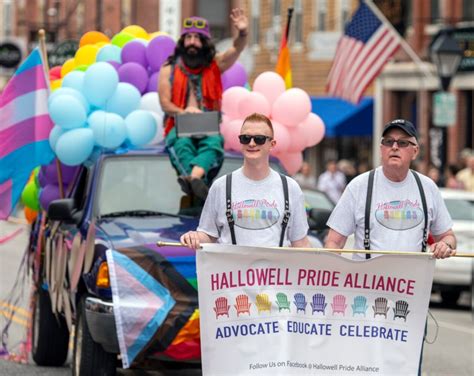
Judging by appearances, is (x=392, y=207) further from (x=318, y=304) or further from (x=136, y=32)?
(x=136, y=32)

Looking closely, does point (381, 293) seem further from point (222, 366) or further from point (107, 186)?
point (107, 186)

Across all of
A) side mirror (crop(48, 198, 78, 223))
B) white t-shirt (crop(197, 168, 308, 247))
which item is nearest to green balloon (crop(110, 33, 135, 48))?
side mirror (crop(48, 198, 78, 223))

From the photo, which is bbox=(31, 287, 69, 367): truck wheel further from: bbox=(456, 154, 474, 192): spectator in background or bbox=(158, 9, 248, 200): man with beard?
bbox=(456, 154, 474, 192): spectator in background

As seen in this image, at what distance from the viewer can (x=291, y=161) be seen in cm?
1218

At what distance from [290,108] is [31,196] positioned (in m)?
2.84

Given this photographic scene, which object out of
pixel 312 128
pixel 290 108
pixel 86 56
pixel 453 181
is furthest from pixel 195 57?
pixel 453 181

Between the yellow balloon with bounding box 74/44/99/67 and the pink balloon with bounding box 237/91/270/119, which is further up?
the yellow balloon with bounding box 74/44/99/67

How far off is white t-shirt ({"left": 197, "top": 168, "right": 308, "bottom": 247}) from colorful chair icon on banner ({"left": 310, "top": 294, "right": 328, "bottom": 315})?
49 cm

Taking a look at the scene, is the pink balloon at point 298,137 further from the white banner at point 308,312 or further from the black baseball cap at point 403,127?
the white banner at point 308,312

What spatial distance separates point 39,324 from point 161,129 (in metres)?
1.95

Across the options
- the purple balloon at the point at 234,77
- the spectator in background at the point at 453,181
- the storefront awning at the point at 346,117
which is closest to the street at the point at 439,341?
the purple balloon at the point at 234,77

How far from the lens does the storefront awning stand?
4228 cm

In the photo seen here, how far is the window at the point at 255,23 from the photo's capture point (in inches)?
1996

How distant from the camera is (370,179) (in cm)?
780
